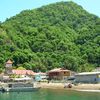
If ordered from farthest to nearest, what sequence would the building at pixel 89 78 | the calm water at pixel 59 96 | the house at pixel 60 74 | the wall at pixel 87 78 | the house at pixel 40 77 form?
the house at pixel 60 74
the house at pixel 40 77
the wall at pixel 87 78
the building at pixel 89 78
the calm water at pixel 59 96

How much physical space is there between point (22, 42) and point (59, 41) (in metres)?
17.8

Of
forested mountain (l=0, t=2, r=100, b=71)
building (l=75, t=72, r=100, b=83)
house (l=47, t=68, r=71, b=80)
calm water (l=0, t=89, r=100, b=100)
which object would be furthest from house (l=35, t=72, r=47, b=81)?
calm water (l=0, t=89, r=100, b=100)

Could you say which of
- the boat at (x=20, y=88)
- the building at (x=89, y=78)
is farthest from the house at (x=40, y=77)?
the boat at (x=20, y=88)

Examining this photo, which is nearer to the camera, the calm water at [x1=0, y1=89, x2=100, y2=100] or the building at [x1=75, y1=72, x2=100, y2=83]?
the calm water at [x1=0, y1=89, x2=100, y2=100]

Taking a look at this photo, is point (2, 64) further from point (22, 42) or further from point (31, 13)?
point (31, 13)

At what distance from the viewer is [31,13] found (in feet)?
644

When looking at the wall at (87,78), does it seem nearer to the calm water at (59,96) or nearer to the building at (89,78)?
the building at (89,78)

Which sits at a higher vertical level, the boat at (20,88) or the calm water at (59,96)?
the boat at (20,88)

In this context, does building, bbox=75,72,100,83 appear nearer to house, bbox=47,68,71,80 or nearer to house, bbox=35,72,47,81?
house, bbox=47,68,71,80

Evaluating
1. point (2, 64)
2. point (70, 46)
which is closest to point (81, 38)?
point (70, 46)

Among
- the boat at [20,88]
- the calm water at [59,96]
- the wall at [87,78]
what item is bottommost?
the calm water at [59,96]

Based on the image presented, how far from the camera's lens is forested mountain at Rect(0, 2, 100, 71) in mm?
132875

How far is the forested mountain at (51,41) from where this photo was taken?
132875 mm

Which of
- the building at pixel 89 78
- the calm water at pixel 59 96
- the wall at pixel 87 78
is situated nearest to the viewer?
the calm water at pixel 59 96
